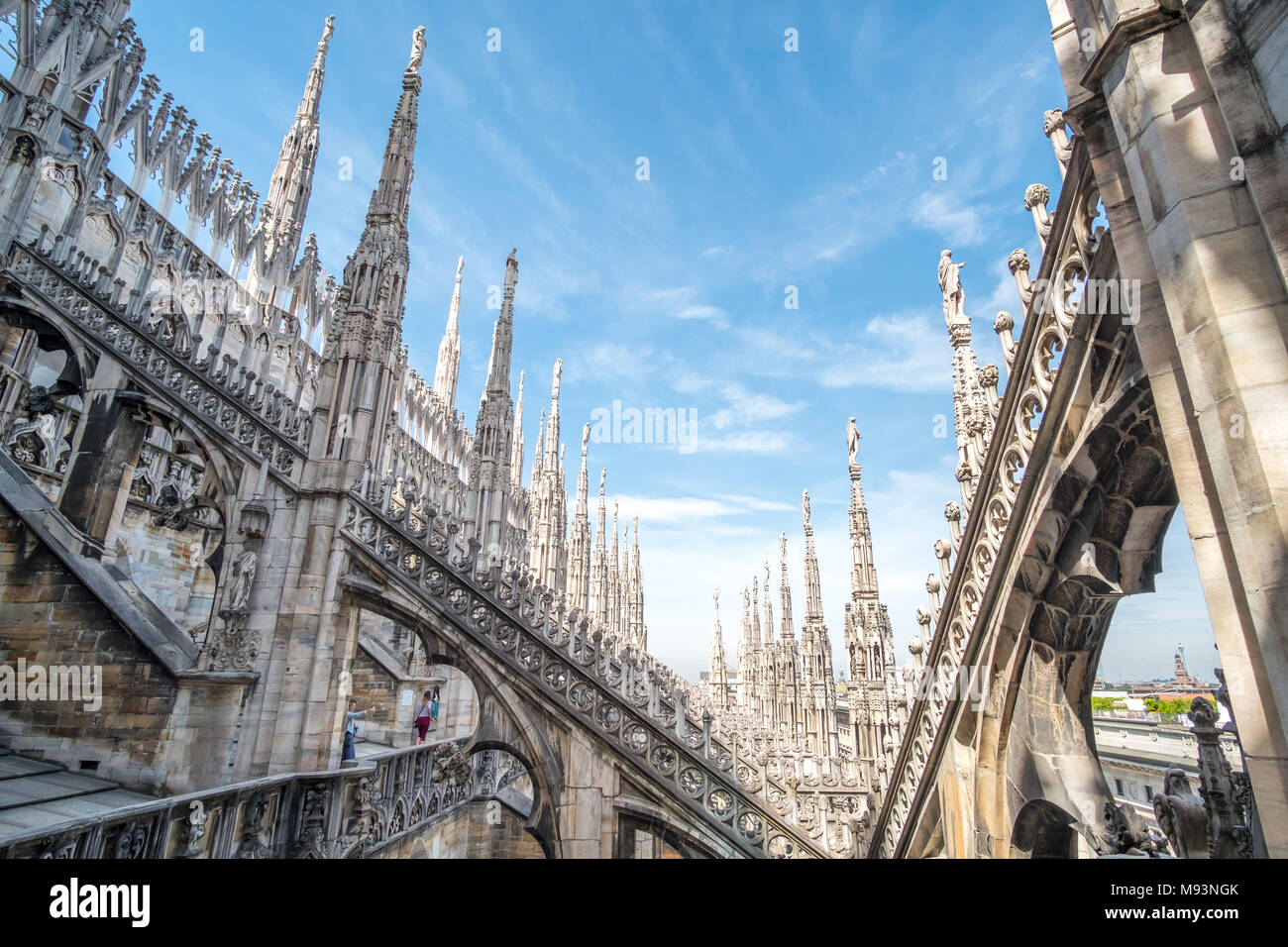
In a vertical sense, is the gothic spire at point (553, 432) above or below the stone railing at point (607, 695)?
above

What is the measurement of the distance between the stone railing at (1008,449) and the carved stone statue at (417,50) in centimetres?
1491

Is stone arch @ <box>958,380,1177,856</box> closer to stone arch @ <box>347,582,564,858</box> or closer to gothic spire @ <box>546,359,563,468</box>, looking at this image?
stone arch @ <box>347,582,564,858</box>

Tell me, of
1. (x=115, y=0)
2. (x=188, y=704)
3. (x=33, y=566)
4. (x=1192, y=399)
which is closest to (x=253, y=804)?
(x=188, y=704)

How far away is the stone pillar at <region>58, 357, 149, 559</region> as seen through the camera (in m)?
11.1

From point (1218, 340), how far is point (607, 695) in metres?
7.62

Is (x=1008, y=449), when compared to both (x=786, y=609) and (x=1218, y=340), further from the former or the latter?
(x=786, y=609)

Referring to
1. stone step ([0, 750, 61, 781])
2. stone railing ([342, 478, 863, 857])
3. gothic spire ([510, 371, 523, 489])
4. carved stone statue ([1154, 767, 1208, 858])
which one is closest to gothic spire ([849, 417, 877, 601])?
stone railing ([342, 478, 863, 857])

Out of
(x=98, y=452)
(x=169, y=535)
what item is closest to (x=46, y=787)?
(x=98, y=452)

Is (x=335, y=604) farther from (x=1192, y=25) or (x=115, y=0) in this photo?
(x=115, y=0)

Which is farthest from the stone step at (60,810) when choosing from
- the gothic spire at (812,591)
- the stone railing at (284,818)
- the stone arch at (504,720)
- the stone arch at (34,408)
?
the gothic spire at (812,591)

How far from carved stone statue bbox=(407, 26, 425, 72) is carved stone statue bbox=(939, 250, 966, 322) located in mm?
13213

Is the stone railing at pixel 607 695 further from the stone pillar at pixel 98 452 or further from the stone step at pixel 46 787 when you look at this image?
the stone pillar at pixel 98 452

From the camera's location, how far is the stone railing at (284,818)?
6176 mm
